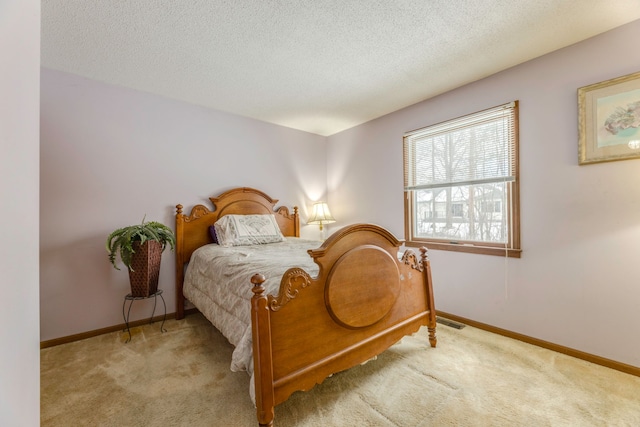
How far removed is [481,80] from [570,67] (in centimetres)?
64

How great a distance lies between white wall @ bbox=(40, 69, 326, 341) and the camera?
2309 millimetres

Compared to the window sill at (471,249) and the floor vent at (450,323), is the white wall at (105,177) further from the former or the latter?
the floor vent at (450,323)

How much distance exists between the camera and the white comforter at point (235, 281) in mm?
1497

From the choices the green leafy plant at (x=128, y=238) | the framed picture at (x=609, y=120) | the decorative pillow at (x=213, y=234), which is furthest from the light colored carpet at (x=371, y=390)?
the framed picture at (x=609, y=120)

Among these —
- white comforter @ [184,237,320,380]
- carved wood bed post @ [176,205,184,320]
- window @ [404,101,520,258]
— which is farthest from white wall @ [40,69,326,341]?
window @ [404,101,520,258]

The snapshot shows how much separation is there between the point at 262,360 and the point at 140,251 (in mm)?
1749

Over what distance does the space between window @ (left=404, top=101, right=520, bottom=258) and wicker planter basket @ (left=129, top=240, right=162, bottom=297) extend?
2.63m

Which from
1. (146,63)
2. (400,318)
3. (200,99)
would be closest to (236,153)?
(200,99)

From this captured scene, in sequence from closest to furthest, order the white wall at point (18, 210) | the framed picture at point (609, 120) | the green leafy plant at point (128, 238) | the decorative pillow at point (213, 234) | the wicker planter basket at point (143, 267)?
the white wall at point (18, 210) < the framed picture at point (609, 120) < the green leafy plant at point (128, 238) < the wicker planter basket at point (143, 267) < the decorative pillow at point (213, 234)

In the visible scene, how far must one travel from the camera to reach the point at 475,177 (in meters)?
2.57

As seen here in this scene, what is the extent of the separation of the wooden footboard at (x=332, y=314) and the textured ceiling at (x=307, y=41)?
1.39 meters

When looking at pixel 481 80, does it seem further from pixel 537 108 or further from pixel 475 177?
pixel 475 177

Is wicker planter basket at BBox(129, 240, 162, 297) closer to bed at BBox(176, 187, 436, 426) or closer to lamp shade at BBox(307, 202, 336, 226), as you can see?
bed at BBox(176, 187, 436, 426)

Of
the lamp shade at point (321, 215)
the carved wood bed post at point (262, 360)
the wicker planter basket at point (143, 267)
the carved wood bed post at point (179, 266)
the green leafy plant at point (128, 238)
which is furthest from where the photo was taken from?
the lamp shade at point (321, 215)
